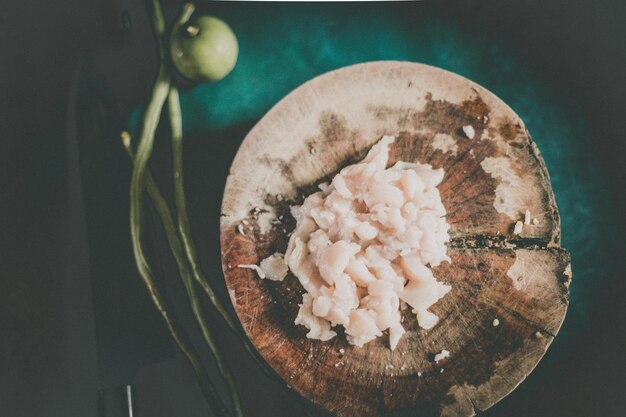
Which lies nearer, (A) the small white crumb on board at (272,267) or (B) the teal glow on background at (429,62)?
(A) the small white crumb on board at (272,267)

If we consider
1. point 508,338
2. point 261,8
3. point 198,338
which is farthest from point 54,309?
point 508,338

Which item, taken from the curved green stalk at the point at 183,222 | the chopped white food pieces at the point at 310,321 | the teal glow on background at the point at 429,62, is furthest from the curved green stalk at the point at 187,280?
the chopped white food pieces at the point at 310,321

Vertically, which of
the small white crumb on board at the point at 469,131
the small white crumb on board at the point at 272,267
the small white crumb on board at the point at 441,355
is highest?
the small white crumb on board at the point at 469,131

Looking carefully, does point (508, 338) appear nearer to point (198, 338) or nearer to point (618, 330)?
point (618, 330)

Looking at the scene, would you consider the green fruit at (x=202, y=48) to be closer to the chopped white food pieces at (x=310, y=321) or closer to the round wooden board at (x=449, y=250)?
the round wooden board at (x=449, y=250)

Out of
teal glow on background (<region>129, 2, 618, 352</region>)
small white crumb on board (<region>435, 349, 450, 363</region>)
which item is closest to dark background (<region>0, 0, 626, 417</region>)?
teal glow on background (<region>129, 2, 618, 352</region>)

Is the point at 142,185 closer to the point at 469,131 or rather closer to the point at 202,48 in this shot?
the point at 202,48

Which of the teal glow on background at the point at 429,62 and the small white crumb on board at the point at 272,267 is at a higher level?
the teal glow on background at the point at 429,62
